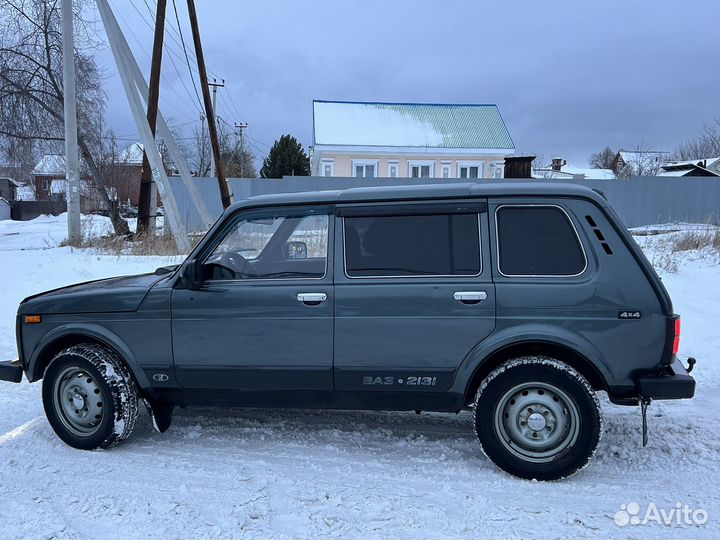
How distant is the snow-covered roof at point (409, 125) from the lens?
1202 inches

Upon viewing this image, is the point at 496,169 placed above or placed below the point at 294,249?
above

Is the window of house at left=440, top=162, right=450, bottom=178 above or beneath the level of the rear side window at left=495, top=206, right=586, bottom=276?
above

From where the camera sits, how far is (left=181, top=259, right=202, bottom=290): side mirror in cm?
391

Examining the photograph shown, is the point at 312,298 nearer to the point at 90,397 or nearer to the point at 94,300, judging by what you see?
the point at 94,300

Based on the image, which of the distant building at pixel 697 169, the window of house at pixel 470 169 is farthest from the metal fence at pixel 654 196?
the distant building at pixel 697 169

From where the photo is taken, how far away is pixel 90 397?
414 cm

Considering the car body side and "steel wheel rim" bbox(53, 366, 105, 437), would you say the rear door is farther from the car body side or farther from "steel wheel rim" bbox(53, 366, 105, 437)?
"steel wheel rim" bbox(53, 366, 105, 437)

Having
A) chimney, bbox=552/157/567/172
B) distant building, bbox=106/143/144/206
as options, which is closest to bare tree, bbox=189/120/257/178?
distant building, bbox=106/143/144/206

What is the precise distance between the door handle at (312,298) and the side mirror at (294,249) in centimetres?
44

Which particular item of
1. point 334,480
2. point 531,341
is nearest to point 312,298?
point 334,480

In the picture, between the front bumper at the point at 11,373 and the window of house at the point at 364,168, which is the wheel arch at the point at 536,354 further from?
the window of house at the point at 364,168

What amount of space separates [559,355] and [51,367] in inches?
145

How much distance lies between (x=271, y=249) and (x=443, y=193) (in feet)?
4.45

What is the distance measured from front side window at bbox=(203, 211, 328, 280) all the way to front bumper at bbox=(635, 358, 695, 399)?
2217mm
